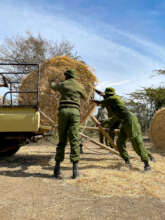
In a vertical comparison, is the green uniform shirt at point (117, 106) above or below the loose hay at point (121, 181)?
above

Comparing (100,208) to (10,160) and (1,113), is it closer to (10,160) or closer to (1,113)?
(1,113)

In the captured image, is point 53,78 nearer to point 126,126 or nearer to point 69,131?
point 69,131

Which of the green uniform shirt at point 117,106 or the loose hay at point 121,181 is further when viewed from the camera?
the green uniform shirt at point 117,106

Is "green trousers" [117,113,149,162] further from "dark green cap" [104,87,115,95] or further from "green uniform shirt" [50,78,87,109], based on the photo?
"green uniform shirt" [50,78,87,109]

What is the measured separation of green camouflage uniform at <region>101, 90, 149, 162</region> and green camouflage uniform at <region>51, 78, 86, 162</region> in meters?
1.00

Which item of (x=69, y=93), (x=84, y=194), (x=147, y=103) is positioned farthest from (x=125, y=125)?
(x=147, y=103)

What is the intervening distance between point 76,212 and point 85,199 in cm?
46

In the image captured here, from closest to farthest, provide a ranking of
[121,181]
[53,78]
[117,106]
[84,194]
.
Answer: [84,194], [121,181], [117,106], [53,78]

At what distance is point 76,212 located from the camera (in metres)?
2.67

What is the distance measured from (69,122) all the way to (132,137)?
140 cm

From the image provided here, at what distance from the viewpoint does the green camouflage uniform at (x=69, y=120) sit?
4.16m

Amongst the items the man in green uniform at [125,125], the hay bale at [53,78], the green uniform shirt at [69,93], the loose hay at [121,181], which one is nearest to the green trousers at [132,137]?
the man in green uniform at [125,125]

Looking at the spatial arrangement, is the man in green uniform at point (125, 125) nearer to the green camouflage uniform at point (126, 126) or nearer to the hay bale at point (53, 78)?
the green camouflage uniform at point (126, 126)

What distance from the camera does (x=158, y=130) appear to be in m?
8.69
